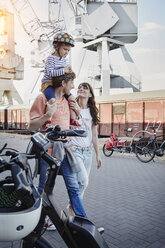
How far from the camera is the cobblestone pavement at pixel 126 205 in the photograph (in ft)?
11.2

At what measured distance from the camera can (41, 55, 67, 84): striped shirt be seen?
2567 mm

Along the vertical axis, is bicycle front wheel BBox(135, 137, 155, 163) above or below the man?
below

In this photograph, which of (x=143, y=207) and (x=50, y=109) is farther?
(x=143, y=207)

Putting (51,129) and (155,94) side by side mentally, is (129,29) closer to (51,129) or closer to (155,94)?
A: (155,94)

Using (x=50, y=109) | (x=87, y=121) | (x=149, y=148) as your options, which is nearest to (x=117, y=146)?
(x=149, y=148)

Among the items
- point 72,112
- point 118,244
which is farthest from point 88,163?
point 118,244

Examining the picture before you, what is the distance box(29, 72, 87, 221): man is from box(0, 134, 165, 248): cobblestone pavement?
3.62 feet

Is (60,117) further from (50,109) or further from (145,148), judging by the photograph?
(145,148)

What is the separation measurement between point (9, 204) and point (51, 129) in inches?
23.3

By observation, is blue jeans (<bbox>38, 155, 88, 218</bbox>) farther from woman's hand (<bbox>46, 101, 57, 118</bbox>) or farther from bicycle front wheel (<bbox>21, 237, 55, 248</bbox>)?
bicycle front wheel (<bbox>21, 237, 55, 248</bbox>)

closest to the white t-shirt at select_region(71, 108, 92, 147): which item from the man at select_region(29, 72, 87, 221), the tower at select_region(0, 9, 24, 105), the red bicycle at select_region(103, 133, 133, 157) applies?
the man at select_region(29, 72, 87, 221)

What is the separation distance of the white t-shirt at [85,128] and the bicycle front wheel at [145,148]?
21.0 ft

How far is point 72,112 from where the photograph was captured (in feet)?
9.31

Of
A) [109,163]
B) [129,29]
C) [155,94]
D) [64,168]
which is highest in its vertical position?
[129,29]
